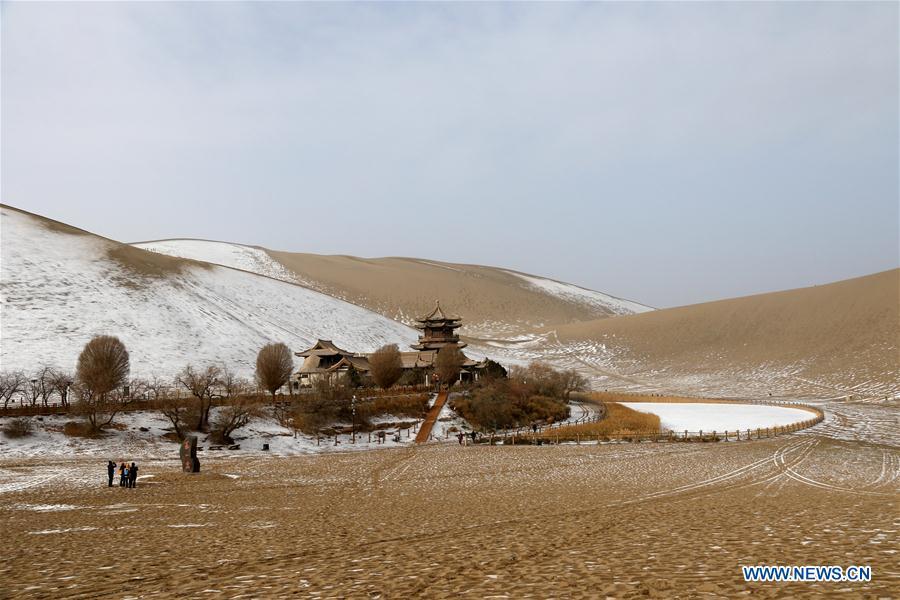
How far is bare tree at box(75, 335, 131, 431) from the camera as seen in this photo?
44.1 m

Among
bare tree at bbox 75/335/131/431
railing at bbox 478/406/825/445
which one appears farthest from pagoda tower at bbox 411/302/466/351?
bare tree at bbox 75/335/131/431

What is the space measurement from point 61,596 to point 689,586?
8.88m

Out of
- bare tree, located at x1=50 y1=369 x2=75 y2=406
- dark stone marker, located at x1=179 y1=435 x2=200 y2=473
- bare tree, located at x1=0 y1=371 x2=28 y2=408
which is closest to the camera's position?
dark stone marker, located at x1=179 y1=435 x2=200 y2=473

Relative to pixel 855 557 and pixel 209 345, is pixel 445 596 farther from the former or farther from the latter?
pixel 209 345

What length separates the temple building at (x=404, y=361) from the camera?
75500mm

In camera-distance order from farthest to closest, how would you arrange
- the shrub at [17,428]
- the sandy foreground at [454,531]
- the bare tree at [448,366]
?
the bare tree at [448,366] < the shrub at [17,428] < the sandy foreground at [454,531]

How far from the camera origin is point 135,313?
263 ft

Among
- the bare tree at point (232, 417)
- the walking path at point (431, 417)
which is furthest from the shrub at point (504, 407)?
the bare tree at point (232, 417)

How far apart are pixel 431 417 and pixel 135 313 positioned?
139 feet

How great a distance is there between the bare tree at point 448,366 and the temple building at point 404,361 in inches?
112

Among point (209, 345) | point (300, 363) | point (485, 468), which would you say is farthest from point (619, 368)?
point (485, 468)

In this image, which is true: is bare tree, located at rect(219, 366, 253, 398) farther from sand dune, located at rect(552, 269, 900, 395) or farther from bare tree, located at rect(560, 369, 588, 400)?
sand dune, located at rect(552, 269, 900, 395)

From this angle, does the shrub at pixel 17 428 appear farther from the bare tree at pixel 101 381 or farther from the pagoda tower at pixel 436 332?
the pagoda tower at pixel 436 332

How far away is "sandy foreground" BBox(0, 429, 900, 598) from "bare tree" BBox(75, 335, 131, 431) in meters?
12.8
